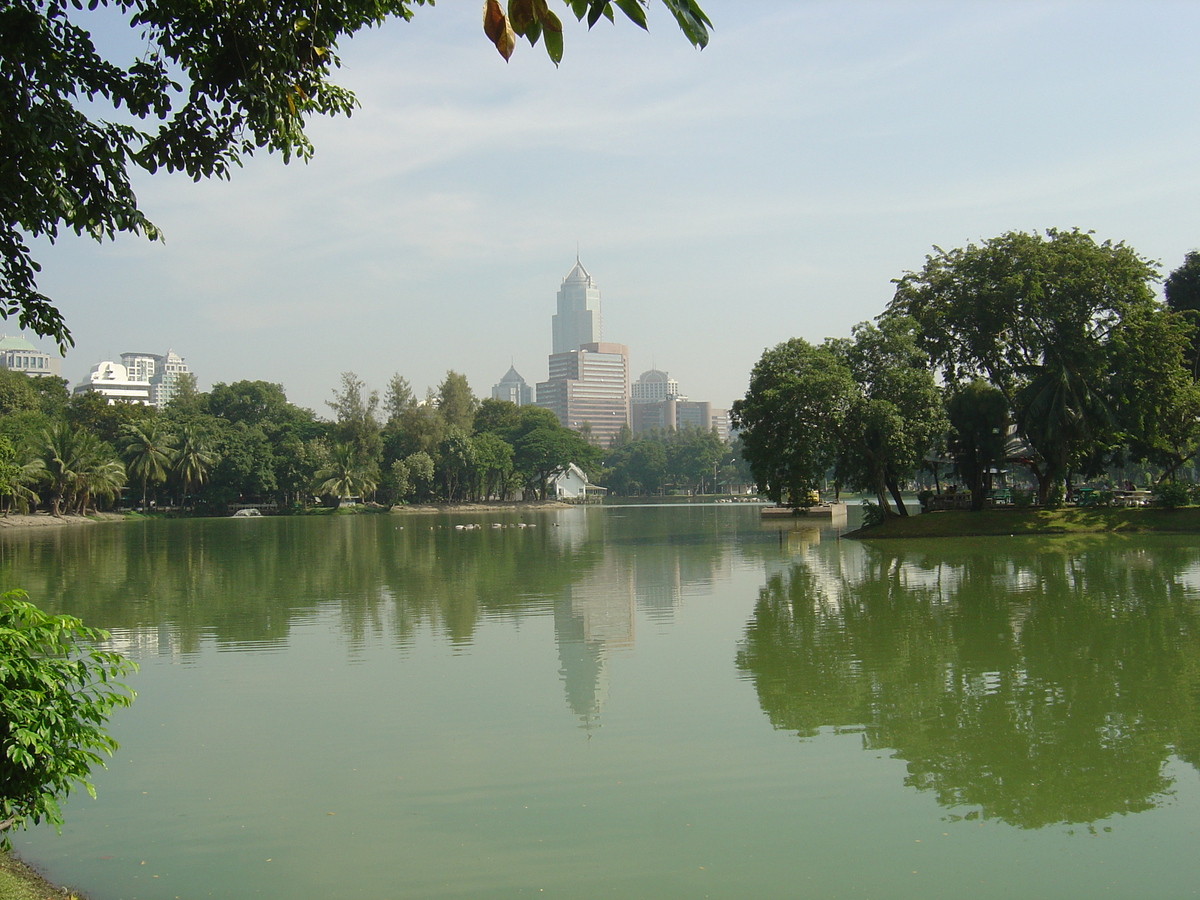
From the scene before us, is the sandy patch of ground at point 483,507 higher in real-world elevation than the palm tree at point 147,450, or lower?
lower

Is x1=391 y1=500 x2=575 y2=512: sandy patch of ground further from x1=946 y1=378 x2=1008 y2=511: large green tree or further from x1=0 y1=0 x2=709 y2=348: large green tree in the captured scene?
x1=0 y1=0 x2=709 y2=348: large green tree

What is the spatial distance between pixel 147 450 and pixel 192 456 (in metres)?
3.33

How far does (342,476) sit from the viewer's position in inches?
3206

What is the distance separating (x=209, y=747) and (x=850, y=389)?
2687cm

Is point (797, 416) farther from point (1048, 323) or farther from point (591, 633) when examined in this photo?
point (591, 633)

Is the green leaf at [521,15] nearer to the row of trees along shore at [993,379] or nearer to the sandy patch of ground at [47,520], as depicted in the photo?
the row of trees along shore at [993,379]

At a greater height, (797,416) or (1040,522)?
(797,416)

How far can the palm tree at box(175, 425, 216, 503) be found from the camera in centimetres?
7569

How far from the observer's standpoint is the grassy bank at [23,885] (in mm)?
5143

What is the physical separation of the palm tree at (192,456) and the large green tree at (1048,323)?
2367 inches

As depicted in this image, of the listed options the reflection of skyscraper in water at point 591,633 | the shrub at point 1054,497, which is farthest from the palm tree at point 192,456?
the shrub at point 1054,497

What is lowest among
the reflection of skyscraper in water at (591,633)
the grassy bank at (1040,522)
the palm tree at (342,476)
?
the reflection of skyscraper in water at (591,633)

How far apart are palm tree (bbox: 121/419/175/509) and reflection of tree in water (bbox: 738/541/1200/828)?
65202 mm

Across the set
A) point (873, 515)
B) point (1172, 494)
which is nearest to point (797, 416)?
point (873, 515)
